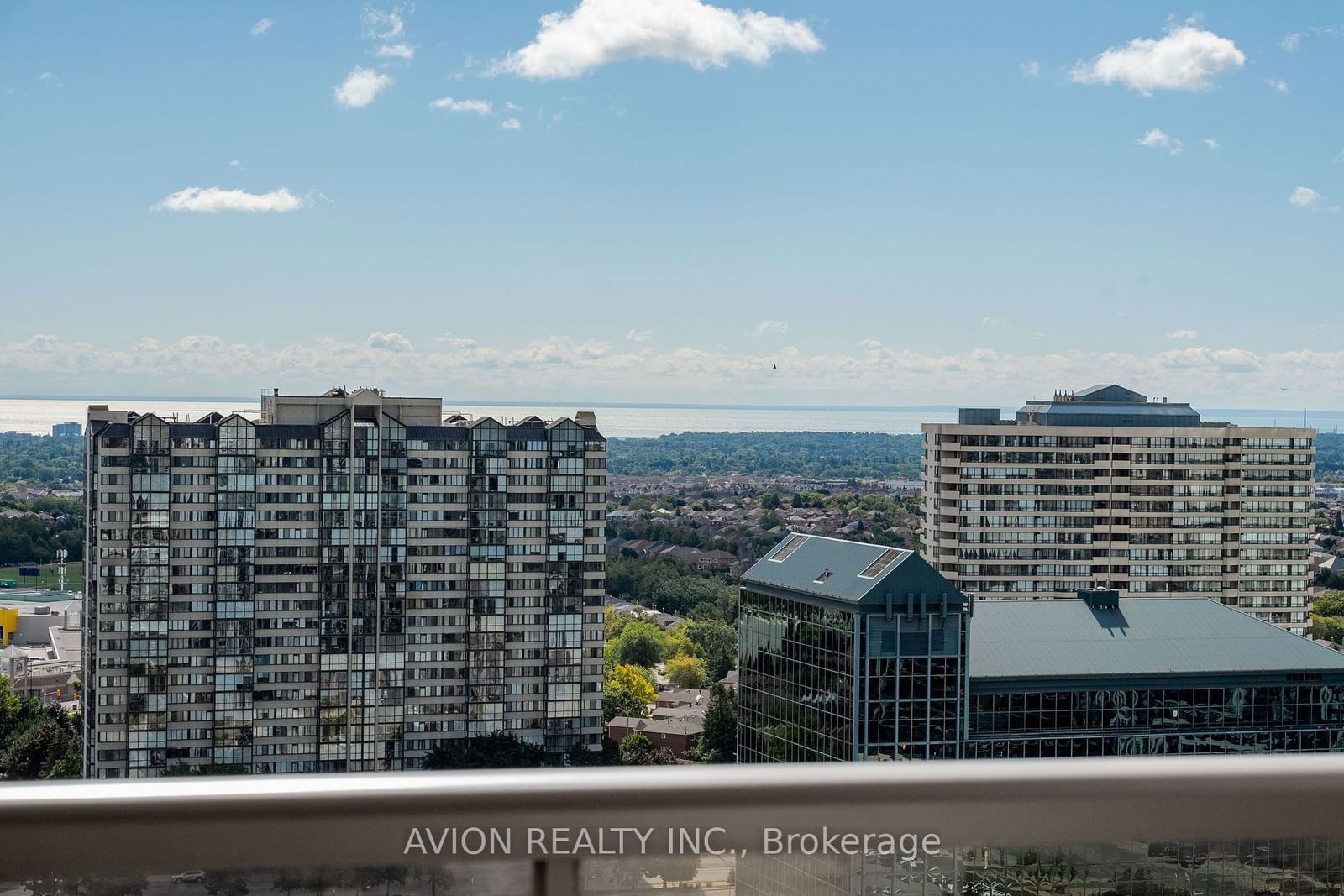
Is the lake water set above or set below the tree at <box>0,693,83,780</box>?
above

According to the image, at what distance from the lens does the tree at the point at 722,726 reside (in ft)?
30.7

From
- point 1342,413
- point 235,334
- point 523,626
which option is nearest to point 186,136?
point 235,334

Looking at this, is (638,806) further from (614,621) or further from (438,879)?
(614,621)

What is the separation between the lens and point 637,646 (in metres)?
A: 11.1

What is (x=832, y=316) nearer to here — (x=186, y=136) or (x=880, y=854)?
(x=186, y=136)

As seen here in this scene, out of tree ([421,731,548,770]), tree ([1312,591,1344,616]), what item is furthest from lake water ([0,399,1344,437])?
tree ([421,731,548,770])

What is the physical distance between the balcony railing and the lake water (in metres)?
10.1

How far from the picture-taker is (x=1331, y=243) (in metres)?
11.4

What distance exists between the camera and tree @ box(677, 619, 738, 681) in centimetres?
1085

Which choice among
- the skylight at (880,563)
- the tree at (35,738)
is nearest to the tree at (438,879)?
the skylight at (880,563)

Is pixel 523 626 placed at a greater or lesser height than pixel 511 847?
lesser

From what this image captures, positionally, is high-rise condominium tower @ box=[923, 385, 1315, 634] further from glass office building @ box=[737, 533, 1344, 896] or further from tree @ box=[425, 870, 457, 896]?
tree @ box=[425, 870, 457, 896]

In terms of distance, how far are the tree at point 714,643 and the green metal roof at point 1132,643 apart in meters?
2.29

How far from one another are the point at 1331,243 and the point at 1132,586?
385 centimetres
